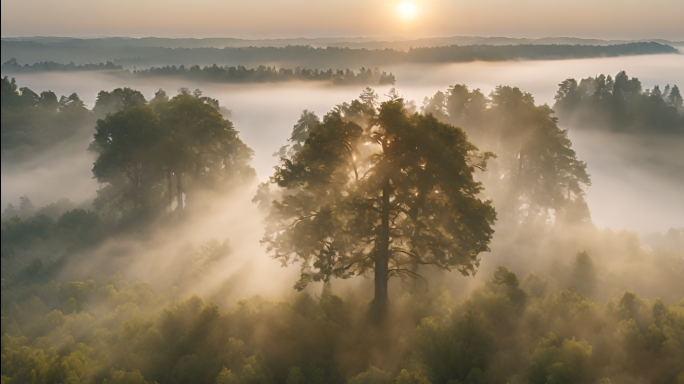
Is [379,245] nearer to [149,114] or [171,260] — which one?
[171,260]

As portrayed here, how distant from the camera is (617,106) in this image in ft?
279

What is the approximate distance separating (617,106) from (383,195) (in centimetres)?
8177

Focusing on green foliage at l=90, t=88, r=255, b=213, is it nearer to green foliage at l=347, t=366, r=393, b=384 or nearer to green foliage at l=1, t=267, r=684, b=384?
green foliage at l=1, t=267, r=684, b=384

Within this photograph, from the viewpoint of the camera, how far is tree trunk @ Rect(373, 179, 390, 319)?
18844mm

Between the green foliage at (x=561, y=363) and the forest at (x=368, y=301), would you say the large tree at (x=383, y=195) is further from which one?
the green foliage at (x=561, y=363)

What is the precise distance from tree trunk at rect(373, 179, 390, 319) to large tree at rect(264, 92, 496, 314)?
0.04 meters

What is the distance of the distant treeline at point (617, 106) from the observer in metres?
80.8

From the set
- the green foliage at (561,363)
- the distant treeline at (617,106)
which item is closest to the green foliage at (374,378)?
the green foliage at (561,363)

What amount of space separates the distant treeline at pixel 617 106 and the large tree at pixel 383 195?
70.8m

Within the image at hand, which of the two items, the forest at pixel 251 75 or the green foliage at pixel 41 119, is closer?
the green foliage at pixel 41 119

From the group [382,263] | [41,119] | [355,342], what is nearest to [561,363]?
[355,342]

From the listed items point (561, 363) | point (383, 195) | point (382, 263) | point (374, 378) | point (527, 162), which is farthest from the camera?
point (527, 162)

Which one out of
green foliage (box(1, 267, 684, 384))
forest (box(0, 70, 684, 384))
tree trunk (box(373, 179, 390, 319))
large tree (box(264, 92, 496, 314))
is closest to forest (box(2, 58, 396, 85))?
forest (box(0, 70, 684, 384))

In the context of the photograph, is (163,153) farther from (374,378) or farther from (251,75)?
(251,75)
